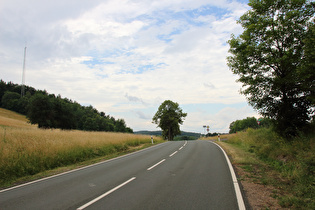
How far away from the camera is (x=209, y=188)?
5.86 m

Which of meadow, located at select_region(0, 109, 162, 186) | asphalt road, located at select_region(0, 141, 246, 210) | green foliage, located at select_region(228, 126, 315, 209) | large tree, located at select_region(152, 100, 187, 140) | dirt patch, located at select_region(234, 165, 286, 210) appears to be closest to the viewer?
dirt patch, located at select_region(234, 165, 286, 210)

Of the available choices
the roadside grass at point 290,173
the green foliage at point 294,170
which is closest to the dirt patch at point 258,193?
the roadside grass at point 290,173

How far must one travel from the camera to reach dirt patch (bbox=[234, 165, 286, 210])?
4624 mm

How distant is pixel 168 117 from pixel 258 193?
2067 inches

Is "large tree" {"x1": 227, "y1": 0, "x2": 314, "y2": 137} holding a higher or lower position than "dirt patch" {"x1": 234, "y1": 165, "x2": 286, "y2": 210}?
higher

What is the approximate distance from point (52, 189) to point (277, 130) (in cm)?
1306

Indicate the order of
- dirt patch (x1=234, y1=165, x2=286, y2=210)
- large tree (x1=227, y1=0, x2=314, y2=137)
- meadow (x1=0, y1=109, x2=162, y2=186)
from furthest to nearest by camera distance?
1. large tree (x1=227, y1=0, x2=314, y2=137)
2. meadow (x1=0, y1=109, x2=162, y2=186)
3. dirt patch (x1=234, y1=165, x2=286, y2=210)

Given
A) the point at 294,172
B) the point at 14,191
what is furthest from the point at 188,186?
the point at 14,191

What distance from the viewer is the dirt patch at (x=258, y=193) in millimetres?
4624

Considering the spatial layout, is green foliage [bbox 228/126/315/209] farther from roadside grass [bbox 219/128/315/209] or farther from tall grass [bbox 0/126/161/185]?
tall grass [bbox 0/126/161/185]

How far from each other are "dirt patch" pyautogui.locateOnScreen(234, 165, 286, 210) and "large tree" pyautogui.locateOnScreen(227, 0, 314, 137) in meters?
6.76

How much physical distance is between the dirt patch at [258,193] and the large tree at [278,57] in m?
6.76

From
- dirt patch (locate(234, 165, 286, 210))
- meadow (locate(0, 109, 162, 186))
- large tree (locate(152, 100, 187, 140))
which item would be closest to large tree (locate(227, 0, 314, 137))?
dirt patch (locate(234, 165, 286, 210))

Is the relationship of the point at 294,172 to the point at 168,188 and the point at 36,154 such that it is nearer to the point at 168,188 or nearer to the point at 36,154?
the point at 168,188
